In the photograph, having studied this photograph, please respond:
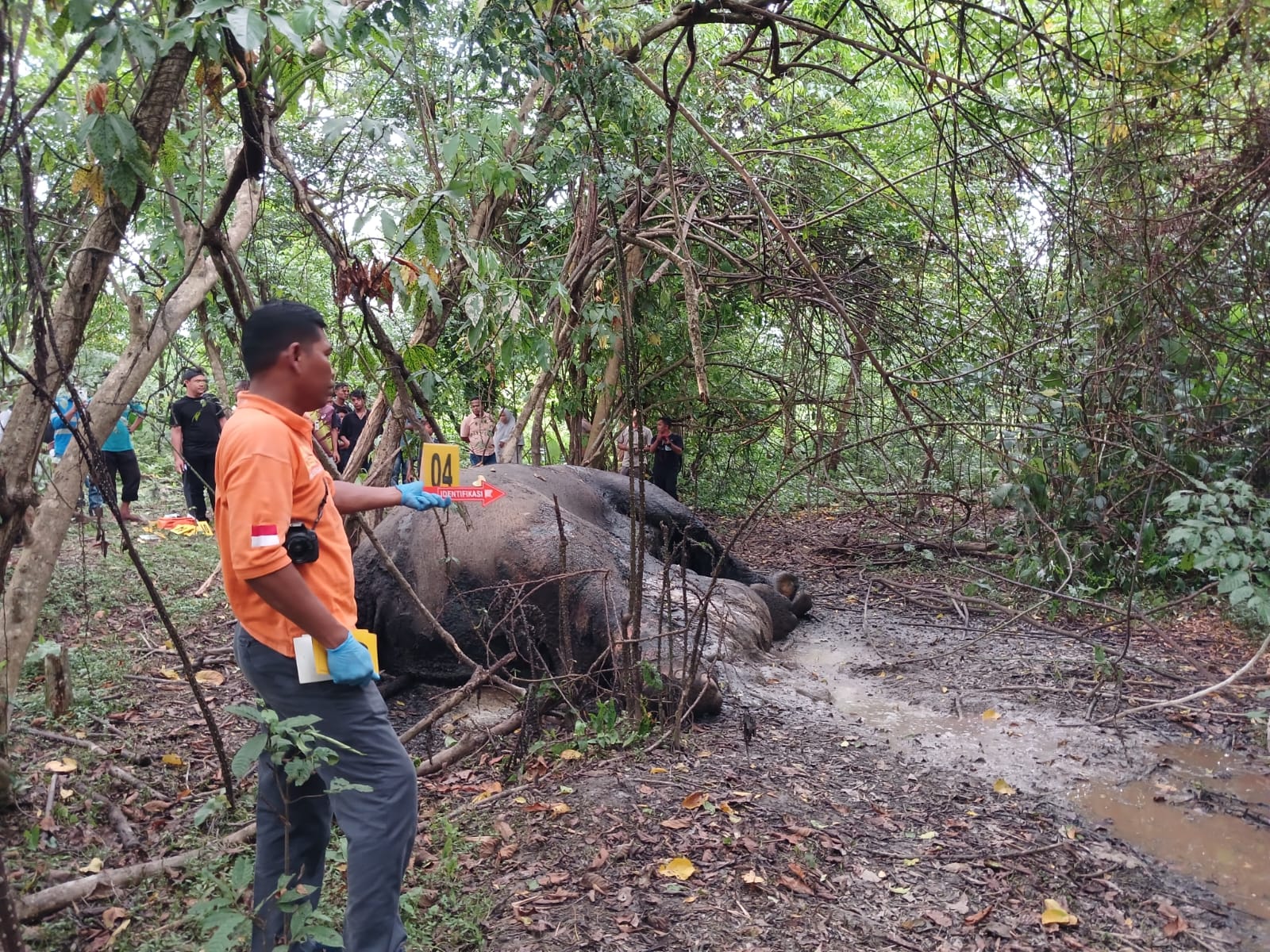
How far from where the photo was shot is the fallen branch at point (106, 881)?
8.50ft

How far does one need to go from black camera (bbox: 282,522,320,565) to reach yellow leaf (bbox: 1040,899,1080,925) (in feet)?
8.03

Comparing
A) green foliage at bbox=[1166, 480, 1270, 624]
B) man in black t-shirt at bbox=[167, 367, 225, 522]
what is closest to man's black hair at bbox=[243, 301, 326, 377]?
green foliage at bbox=[1166, 480, 1270, 624]

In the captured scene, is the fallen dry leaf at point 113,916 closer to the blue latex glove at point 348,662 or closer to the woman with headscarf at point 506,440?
the blue latex glove at point 348,662

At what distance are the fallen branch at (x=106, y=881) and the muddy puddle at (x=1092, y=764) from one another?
268 cm

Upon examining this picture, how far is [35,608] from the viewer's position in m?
3.54

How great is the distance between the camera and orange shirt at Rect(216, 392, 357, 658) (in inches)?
81.8

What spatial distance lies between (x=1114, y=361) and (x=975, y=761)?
10.8 feet

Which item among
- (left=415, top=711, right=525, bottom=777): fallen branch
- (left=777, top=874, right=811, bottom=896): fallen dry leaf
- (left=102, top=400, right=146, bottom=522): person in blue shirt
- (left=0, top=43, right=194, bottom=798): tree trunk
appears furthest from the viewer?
(left=102, top=400, right=146, bottom=522): person in blue shirt

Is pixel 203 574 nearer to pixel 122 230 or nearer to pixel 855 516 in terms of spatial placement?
pixel 122 230

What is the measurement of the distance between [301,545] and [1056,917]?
2.52m

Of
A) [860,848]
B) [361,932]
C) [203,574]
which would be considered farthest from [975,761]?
[203,574]

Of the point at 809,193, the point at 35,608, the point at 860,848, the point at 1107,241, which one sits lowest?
the point at 860,848

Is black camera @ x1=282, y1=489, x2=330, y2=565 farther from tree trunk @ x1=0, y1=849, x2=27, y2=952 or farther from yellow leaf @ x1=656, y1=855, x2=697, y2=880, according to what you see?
yellow leaf @ x1=656, y1=855, x2=697, y2=880

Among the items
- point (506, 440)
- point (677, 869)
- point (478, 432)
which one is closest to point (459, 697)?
point (677, 869)
